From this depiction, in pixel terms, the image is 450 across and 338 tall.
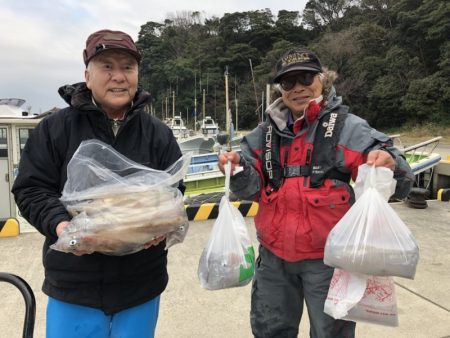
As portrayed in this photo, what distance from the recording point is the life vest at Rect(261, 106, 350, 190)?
194 centimetres

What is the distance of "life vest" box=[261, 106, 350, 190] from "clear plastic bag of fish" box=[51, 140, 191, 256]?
587mm

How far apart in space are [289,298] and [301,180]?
641 mm

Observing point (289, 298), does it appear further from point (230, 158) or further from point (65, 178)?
point (65, 178)

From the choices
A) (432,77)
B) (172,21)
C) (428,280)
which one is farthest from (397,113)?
(172,21)

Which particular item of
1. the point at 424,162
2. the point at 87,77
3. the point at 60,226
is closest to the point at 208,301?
the point at 60,226

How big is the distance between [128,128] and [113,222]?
48 cm

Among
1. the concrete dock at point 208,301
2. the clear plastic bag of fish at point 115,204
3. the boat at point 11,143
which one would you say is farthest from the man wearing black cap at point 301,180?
the boat at point 11,143

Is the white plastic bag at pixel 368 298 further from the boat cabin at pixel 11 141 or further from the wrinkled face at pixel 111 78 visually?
the boat cabin at pixel 11 141

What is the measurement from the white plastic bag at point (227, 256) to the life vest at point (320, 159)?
0.27 m

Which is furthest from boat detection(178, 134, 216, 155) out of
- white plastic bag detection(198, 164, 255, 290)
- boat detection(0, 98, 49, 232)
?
white plastic bag detection(198, 164, 255, 290)

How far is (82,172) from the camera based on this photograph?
1557 mm

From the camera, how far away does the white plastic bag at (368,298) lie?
1.76m

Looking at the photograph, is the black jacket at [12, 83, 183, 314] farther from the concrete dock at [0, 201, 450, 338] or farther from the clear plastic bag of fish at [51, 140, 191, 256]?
the concrete dock at [0, 201, 450, 338]

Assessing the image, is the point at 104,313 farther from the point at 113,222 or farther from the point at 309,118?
the point at 309,118
